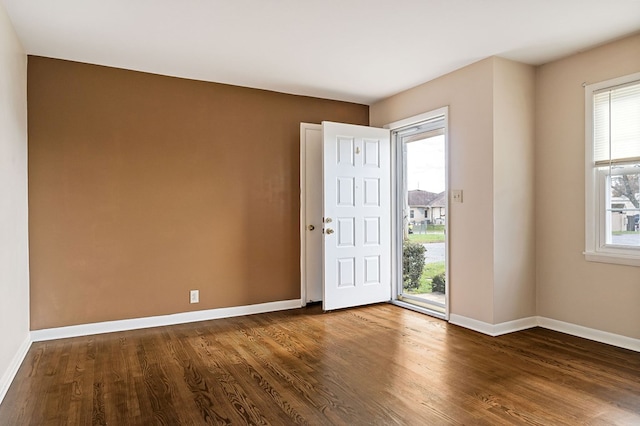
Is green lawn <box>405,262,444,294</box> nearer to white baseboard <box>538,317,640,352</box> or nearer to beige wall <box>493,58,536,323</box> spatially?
beige wall <box>493,58,536,323</box>

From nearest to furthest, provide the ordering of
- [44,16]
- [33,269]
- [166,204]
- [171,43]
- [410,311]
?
[44,16], [171,43], [33,269], [166,204], [410,311]

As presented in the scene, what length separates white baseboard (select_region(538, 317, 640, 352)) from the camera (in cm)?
321

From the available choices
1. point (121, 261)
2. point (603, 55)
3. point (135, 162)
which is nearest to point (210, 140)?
point (135, 162)

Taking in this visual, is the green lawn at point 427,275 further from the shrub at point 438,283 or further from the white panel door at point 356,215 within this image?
the white panel door at point 356,215

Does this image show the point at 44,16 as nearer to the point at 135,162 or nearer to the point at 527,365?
the point at 135,162

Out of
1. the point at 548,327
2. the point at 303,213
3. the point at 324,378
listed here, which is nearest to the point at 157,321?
the point at 303,213

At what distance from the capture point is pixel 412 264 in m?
4.95

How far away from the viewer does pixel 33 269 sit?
3.49m

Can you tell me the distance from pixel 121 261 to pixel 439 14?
344cm

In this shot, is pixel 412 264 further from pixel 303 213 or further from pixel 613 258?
pixel 613 258

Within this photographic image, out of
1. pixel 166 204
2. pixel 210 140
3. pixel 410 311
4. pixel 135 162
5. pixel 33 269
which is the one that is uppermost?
pixel 210 140

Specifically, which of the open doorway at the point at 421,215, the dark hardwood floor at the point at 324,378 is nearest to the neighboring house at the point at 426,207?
the open doorway at the point at 421,215

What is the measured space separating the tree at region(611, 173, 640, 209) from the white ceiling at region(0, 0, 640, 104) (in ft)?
3.70

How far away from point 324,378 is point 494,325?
1793 millimetres
